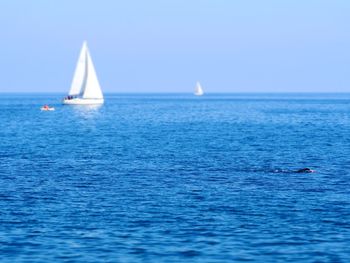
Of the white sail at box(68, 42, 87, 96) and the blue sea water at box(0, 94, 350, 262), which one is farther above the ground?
the white sail at box(68, 42, 87, 96)

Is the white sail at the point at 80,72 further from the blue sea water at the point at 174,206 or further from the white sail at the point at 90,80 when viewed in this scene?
the blue sea water at the point at 174,206

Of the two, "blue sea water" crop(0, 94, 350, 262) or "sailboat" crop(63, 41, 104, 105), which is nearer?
"blue sea water" crop(0, 94, 350, 262)

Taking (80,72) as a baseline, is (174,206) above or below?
below

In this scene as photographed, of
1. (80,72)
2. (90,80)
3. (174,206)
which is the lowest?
(174,206)

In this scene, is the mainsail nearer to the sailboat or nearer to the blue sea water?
Result: the sailboat

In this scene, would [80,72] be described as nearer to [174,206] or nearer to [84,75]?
[84,75]

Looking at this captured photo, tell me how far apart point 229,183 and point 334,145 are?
3730 centimetres

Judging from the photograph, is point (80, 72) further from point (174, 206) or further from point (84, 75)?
point (174, 206)

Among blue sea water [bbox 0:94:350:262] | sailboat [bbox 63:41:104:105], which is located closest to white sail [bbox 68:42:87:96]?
sailboat [bbox 63:41:104:105]

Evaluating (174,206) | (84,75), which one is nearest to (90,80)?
(84,75)

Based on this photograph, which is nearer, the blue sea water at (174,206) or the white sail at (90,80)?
the blue sea water at (174,206)

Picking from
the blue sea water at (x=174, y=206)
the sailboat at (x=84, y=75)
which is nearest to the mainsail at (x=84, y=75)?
the sailboat at (x=84, y=75)

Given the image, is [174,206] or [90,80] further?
[90,80]

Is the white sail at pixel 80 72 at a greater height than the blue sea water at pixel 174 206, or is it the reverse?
the white sail at pixel 80 72
